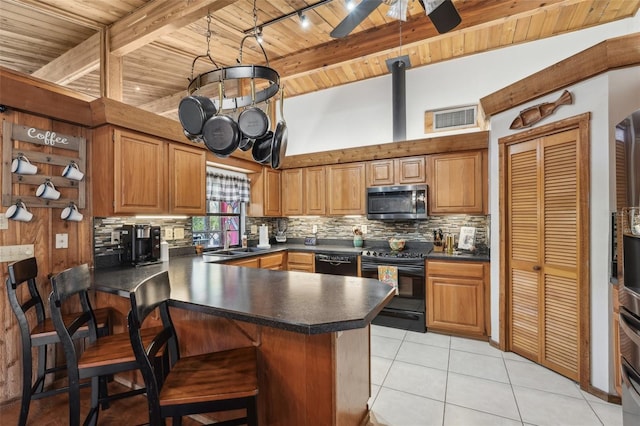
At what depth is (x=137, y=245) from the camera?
2826 millimetres

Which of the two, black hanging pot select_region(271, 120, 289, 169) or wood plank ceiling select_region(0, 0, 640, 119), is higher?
wood plank ceiling select_region(0, 0, 640, 119)

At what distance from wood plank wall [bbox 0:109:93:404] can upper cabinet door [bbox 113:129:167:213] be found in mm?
349

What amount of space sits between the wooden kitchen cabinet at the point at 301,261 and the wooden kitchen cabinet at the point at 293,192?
0.73 meters

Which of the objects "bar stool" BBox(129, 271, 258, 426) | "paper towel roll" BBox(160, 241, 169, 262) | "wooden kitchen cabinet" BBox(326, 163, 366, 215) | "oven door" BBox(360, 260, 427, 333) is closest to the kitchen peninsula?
"bar stool" BBox(129, 271, 258, 426)

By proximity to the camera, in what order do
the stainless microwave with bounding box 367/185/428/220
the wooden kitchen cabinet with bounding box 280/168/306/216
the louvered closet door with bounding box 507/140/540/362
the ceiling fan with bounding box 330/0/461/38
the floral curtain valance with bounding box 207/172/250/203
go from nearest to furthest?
the ceiling fan with bounding box 330/0/461/38, the louvered closet door with bounding box 507/140/540/362, the stainless microwave with bounding box 367/185/428/220, the floral curtain valance with bounding box 207/172/250/203, the wooden kitchen cabinet with bounding box 280/168/306/216

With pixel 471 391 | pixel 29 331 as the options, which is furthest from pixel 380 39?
pixel 29 331

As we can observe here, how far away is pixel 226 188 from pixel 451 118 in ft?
10.8

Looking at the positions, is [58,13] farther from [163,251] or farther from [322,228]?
[322,228]

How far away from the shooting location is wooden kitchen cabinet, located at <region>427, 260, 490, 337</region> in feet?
10.7

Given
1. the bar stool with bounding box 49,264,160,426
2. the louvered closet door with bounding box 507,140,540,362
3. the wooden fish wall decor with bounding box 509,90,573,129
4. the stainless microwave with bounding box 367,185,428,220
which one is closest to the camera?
the bar stool with bounding box 49,264,160,426

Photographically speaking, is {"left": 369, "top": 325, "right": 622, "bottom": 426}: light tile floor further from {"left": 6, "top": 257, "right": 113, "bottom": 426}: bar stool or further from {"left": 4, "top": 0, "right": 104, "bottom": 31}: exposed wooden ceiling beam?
{"left": 4, "top": 0, "right": 104, "bottom": 31}: exposed wooden ceiling beam

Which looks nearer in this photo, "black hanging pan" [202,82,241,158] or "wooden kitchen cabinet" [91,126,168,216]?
"black hanging pan" [202,82,241,158]

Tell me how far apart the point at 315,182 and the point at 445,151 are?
1.92m

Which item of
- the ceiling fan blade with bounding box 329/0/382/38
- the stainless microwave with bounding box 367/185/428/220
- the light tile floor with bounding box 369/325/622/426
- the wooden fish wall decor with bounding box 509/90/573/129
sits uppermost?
the ceiling fan blade with bounding box 329/0/382/38
